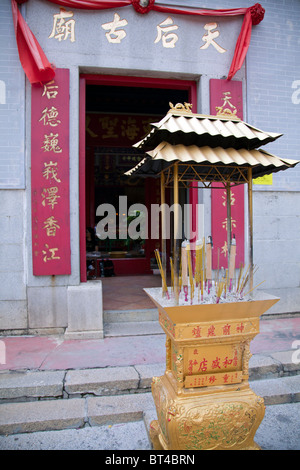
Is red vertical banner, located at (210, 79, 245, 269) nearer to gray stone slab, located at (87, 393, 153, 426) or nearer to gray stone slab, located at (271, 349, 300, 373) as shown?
gray stone slab, located at (271, 349, 300, 373)

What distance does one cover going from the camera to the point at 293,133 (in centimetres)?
582

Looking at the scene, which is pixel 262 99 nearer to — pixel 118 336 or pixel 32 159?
pixel 32 159

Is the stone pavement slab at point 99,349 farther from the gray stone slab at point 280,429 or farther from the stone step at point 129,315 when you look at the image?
the gray stone slab at point 280,429

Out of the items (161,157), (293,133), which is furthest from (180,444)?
(293,133)

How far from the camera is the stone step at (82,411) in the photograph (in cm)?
304

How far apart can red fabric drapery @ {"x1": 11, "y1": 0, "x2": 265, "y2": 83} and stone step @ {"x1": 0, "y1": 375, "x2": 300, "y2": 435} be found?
4454mm

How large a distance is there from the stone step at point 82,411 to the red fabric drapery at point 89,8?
4.45 meters

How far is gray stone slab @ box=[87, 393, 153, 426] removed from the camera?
314 centimetres

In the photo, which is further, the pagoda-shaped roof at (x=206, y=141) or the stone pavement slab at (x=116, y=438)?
the stone pavement slab at (x=116, y=438)

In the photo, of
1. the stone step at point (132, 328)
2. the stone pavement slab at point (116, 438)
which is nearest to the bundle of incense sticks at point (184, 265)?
the stone pavement slab at point (116, 438)

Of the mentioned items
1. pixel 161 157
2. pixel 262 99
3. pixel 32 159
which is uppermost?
pixel 262 99

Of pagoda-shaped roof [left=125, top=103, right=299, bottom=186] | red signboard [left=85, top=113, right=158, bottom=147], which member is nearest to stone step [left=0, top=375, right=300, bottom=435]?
pagoda-shaped roof [left=125, top=103, right=299, bottom=186]

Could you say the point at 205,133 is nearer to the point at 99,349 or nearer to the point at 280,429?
the point at 280,429

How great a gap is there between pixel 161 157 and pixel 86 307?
10.7 feet
